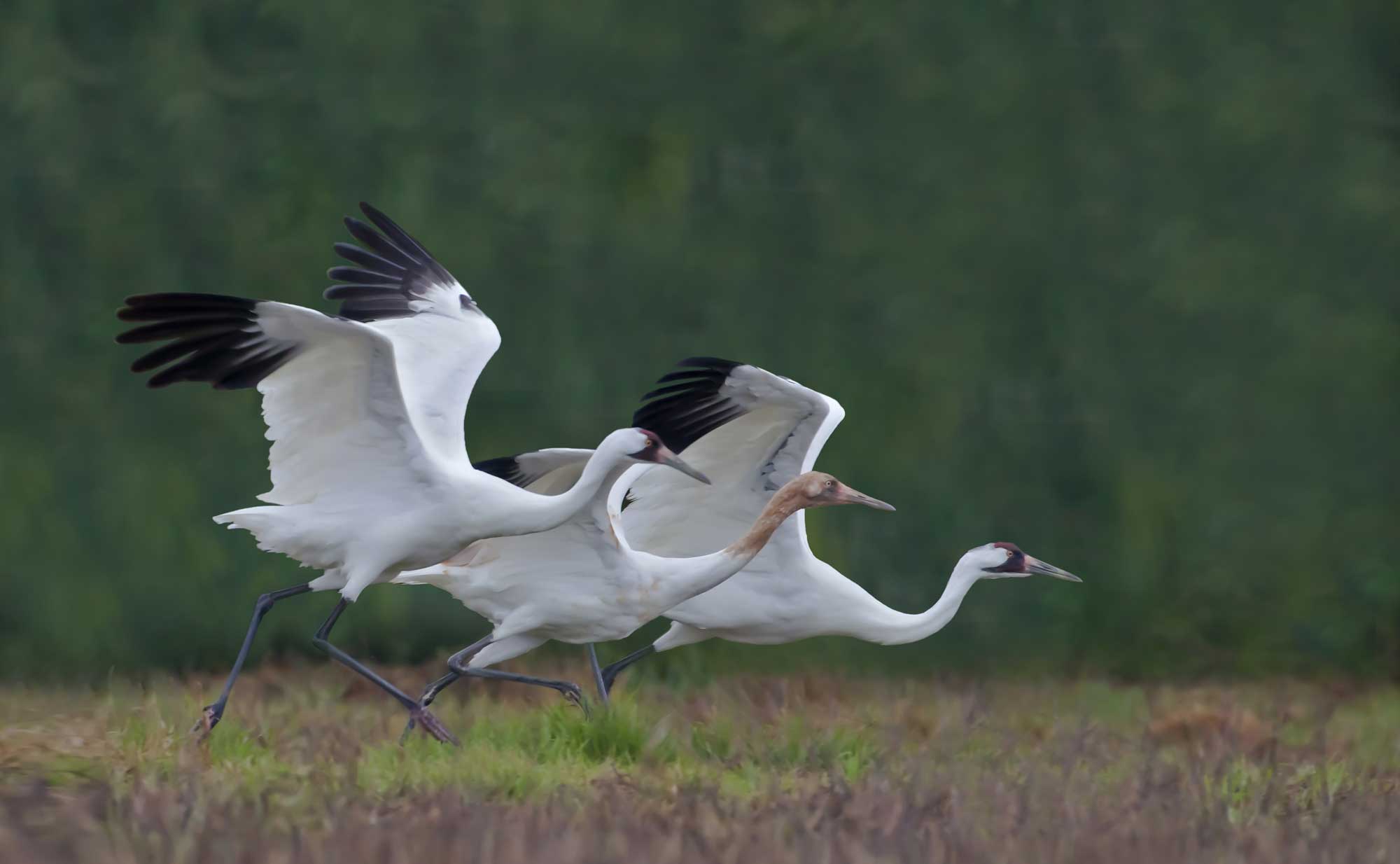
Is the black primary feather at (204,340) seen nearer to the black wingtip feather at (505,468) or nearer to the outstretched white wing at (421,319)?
the outstretched white wing at (421,319)

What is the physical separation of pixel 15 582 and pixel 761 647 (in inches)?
137

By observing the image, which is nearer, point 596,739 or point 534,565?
point 596,739

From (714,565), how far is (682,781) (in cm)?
117

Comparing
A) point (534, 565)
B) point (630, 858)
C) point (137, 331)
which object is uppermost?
point (137, 331)

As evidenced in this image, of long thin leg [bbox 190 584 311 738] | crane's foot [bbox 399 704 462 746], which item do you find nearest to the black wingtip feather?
long thin leg [bbox 190 584 311 738]

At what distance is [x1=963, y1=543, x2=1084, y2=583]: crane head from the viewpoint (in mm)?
8062

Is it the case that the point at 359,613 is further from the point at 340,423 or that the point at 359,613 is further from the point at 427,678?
the point at 340,423

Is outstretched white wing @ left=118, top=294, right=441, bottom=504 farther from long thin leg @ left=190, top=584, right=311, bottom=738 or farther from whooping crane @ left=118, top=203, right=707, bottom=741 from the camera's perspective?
long thin leg @ left=190, top=584, right=311, bottom=738

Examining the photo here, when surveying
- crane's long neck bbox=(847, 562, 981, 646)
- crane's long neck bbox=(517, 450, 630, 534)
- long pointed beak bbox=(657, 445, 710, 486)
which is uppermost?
long pointed beak bbox=(657, 445, 710, 486)

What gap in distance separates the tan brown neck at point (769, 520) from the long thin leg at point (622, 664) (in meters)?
1.25

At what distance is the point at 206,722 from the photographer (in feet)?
21.1

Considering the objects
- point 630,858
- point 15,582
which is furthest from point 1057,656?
point 630,858

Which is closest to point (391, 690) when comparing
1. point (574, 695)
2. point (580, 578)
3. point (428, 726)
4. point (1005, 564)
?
point (428, 726)

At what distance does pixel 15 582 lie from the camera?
368 inches
